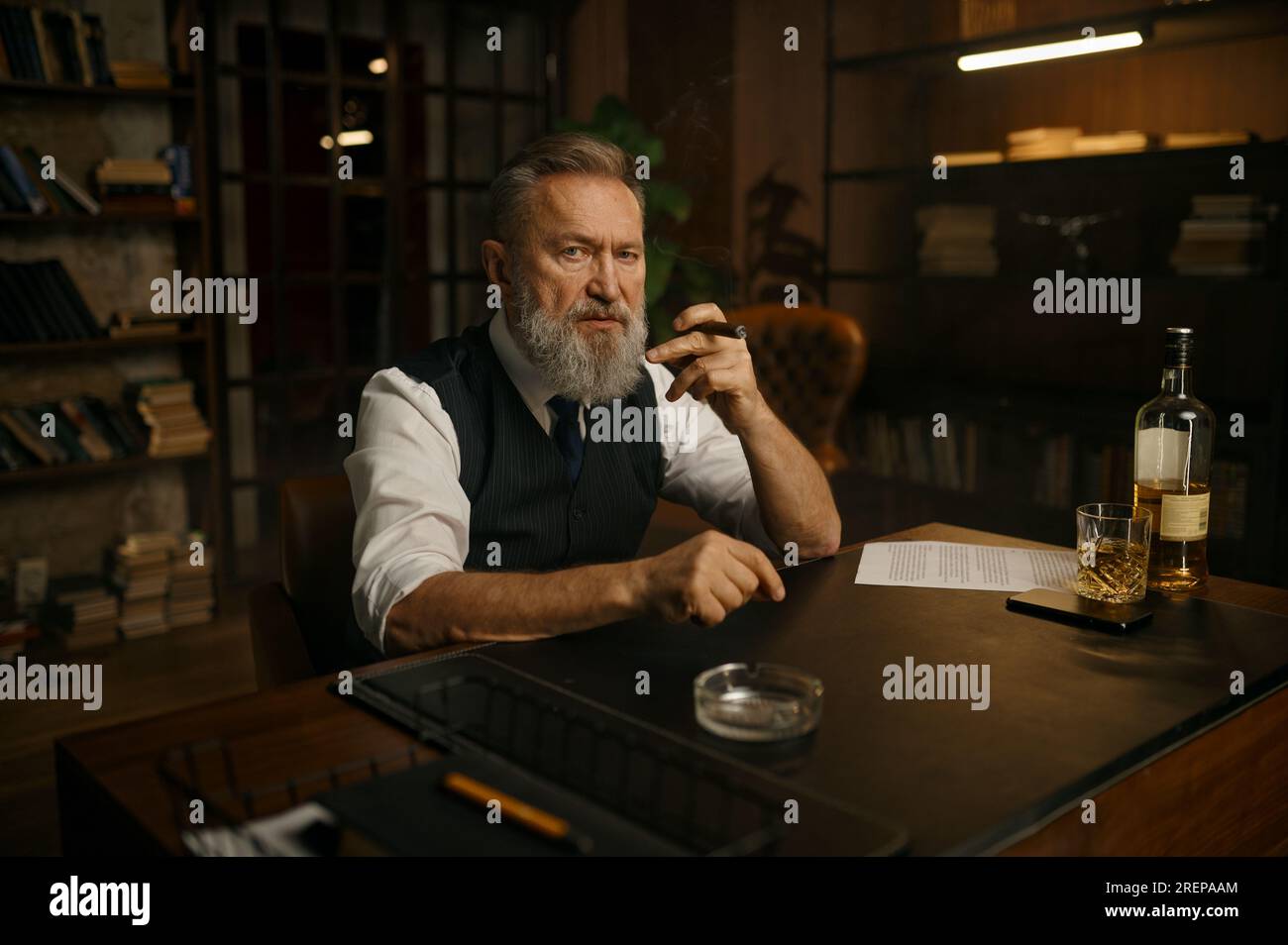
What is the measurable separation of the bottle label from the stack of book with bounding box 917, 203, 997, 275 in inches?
106

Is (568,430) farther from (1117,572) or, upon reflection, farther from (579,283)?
(1117,572)

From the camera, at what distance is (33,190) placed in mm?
3514

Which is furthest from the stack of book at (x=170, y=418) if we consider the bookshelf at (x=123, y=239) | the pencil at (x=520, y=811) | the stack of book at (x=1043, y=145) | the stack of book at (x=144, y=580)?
the pencil at (x=520, y=811)

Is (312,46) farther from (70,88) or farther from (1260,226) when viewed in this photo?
(1260,226)

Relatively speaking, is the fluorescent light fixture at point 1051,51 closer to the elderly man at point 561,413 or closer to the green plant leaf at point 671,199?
the green plant leaf at point 671,199

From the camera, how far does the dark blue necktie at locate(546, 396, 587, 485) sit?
1842mm

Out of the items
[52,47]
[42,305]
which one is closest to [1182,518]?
[42,305]

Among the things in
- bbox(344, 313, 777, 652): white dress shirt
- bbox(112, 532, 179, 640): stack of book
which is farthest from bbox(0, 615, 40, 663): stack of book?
bbox(344, 313, 777, 652): white dress shirt

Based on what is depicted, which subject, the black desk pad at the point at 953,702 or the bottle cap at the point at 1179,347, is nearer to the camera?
the black desk pad at the point at 953,702

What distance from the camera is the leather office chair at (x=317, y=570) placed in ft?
5.70

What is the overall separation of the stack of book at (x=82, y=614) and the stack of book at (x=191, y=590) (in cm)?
Result: 19

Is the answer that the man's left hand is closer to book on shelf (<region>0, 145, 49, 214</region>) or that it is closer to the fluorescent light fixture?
the fluorescent light fixture

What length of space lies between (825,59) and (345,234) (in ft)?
6.51

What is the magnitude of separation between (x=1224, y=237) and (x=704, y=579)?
112 inches
